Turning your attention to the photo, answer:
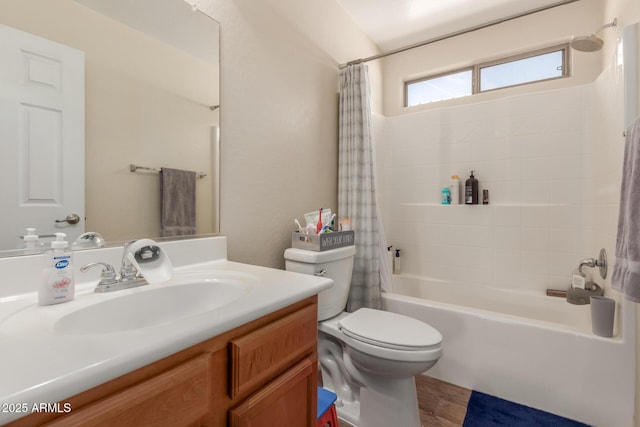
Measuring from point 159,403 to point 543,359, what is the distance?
5.85 ft

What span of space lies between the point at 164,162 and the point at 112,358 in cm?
86

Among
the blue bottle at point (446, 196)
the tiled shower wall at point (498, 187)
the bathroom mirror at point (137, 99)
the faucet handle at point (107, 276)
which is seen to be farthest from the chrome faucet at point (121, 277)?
the blue bottle at point (446, 196)

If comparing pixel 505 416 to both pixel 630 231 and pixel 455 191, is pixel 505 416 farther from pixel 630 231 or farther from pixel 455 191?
pixel 455 191

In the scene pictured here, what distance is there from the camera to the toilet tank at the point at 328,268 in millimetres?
1489

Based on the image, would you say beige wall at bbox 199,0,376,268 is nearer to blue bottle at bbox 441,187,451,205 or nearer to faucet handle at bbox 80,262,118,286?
faucet handle at bbox 80,262,118,286

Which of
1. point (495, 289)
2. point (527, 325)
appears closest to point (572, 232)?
point (495, 289)

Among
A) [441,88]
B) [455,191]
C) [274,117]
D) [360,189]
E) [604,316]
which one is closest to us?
[604,316]

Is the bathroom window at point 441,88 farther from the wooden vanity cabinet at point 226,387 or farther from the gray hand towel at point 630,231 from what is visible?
the wooden vanity cabinet at point 226,387

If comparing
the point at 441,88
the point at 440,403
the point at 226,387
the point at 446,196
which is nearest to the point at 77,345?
the point at 226,387

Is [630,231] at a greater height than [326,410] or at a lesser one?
greater

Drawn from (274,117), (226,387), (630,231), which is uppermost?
(274,117)

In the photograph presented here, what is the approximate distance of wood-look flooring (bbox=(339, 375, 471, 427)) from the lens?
147 cm

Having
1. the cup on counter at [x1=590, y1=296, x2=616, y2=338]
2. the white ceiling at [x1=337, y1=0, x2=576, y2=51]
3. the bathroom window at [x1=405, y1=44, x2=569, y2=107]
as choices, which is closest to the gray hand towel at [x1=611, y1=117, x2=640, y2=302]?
the cup on counter at [x1=590, y1=296, x2=616, y2=338]

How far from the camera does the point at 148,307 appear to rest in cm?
89
